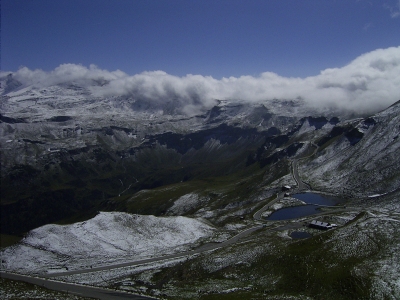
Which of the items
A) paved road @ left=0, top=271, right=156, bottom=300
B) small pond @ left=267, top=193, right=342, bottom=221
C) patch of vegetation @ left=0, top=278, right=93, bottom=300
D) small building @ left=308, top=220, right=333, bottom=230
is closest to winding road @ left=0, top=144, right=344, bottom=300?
paved road @ left=0, top=271, right=156, bottom=300

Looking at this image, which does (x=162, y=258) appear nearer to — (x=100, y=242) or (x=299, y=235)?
(x=100, y=242)

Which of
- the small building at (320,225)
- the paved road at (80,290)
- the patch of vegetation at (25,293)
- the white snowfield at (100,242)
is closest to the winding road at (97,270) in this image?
the paved road at (80,290)

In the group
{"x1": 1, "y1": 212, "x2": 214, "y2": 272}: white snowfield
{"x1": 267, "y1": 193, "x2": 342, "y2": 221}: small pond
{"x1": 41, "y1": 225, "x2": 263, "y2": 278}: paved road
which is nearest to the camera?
{"x1": 41, "y1": 225, "x2": 263, "y2": 278}: paved road

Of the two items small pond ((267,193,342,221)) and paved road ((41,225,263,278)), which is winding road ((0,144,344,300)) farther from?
small pond ((267,193,342,221))

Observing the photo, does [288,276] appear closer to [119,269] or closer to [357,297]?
[357,297]

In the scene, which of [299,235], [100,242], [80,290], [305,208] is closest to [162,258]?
[100,242]

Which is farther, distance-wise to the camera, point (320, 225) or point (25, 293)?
point (320, 225)

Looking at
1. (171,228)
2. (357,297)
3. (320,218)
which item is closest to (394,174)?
(320,218)
